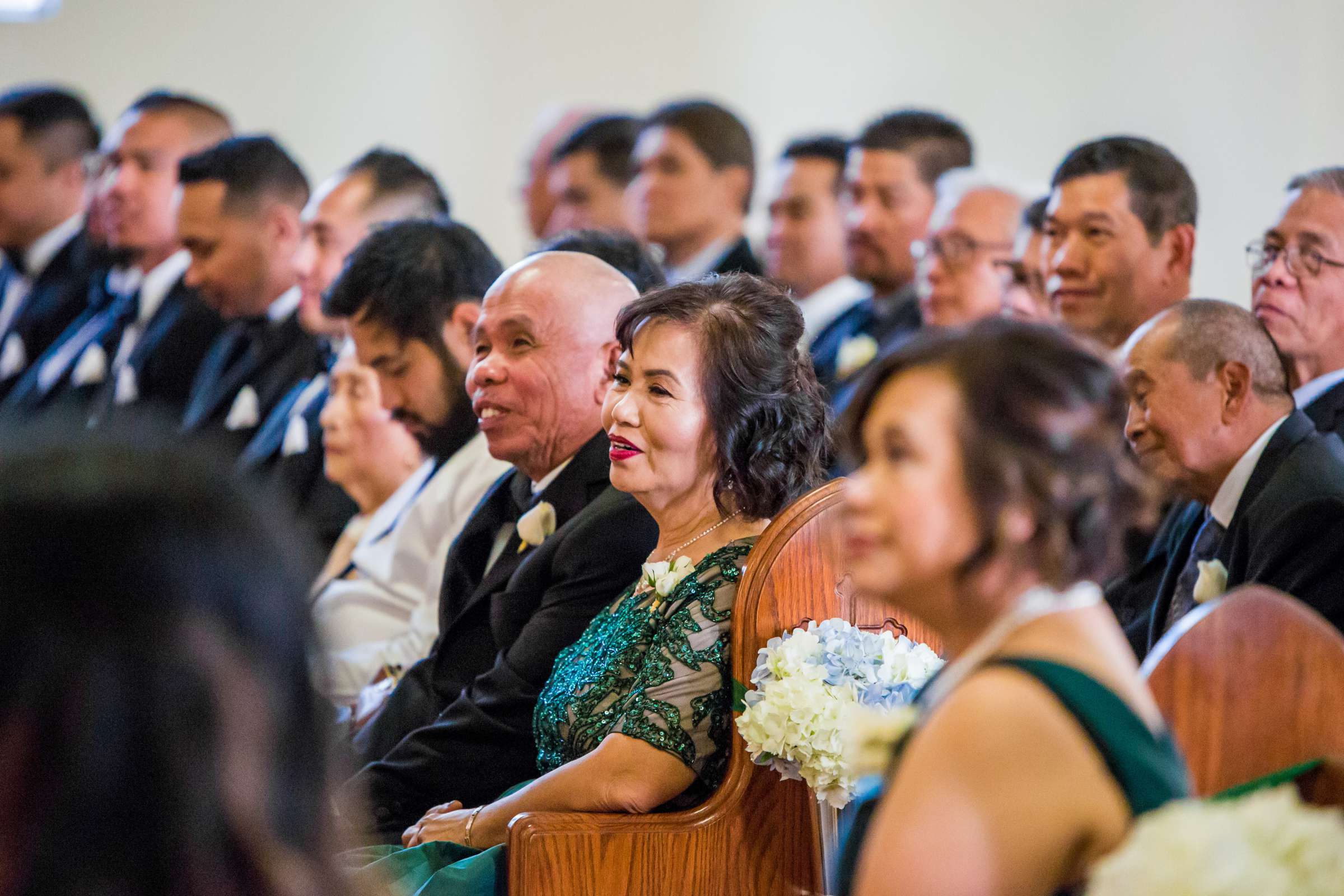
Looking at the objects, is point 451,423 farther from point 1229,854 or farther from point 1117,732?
point 1229,854

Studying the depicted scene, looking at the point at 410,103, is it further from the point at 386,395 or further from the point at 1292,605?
the point at 1292,605

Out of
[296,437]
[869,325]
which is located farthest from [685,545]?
[869,325]

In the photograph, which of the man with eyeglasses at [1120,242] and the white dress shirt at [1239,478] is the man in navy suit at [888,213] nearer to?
the man with eyeglasses at [1120,242]

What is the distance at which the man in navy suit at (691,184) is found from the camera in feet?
20.4

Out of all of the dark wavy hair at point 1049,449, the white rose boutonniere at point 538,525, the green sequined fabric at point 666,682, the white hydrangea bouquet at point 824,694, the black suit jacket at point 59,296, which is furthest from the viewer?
the black suit jacket at point 59,296

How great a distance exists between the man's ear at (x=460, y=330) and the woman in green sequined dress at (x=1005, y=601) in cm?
260

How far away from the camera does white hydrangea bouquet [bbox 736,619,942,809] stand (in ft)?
7.47

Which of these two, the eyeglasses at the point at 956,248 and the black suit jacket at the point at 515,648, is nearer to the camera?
the black suit jacket at the point at 515,648

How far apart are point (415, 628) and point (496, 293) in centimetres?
94

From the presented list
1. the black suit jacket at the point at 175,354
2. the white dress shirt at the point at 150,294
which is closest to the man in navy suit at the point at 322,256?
the black suit jacket at the point at 175,354

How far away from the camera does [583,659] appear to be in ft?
9.13

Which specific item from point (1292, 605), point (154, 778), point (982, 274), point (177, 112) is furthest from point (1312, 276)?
point (177, 112)

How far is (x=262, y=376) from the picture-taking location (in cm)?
564

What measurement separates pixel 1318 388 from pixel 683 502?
1669mm
